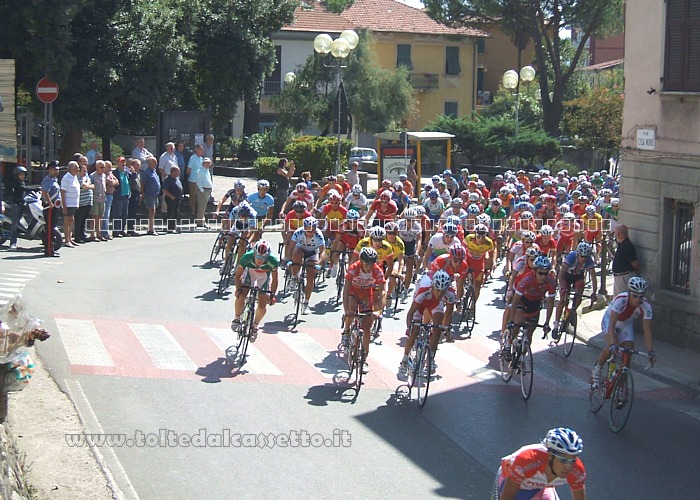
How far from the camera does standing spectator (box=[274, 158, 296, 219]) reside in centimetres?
2845

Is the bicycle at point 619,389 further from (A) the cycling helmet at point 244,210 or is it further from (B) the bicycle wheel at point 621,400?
(A) the cycling helmet at point 244,210

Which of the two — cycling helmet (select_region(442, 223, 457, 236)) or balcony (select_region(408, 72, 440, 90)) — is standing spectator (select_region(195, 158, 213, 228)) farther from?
balcony (select_region(408, 72, 440, 90))

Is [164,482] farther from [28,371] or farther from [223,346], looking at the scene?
[223,346]

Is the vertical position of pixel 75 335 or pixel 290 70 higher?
pixel 290 70

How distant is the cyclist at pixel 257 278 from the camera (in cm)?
1423

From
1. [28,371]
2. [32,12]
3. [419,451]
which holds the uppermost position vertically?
[32,12]

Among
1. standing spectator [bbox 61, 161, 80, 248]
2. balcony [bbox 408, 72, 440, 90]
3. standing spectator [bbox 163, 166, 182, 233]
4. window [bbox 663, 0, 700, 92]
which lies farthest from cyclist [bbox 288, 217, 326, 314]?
balcony [bbox 408, 72, 440, 90]

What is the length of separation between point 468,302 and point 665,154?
4035 mm

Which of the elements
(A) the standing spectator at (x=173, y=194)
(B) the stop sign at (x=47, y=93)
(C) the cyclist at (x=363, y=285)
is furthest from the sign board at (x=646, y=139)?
(B) the stop sign at (x=47, y=93)

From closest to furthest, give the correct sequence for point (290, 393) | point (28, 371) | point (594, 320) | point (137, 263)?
point (28, 371), point (290, 393), point (594, 320), point (137, 263)

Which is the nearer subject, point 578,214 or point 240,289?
point 240,289

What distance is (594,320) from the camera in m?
19.1

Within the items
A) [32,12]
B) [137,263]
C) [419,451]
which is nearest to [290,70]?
[32,12]

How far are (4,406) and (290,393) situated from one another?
3.81 meters
